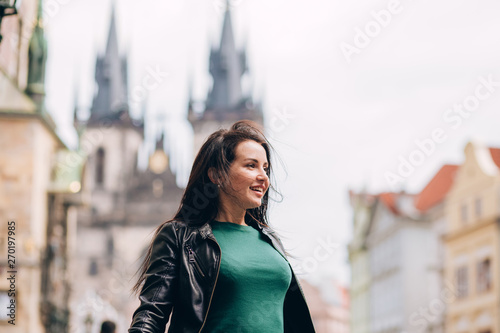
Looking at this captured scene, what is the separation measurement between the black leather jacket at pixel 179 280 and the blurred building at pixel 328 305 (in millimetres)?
79828

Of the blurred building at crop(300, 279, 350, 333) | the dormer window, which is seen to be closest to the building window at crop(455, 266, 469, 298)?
the dormer window

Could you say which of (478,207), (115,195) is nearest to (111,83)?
(115,195)

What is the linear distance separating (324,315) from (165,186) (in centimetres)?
2473

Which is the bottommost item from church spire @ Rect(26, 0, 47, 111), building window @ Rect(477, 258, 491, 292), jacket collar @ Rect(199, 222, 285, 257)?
building window @ Rect(477, 258, 491, 292)

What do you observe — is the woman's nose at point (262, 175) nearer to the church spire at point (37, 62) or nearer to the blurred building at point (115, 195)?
the church spire at point (37, 62)


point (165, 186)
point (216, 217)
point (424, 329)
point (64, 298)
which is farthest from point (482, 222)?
point (165, 186)

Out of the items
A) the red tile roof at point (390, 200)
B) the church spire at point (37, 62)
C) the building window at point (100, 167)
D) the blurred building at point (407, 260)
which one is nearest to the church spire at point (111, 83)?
the building window at point (100, 167)

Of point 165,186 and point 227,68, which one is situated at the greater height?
point 227,68

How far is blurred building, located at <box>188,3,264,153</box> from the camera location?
72938 mm

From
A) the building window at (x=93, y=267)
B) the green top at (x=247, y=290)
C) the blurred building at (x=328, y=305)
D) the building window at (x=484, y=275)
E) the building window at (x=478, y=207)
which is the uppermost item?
the green top at (x=247, y=290)

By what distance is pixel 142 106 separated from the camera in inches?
2918

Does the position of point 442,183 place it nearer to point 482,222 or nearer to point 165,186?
point 482,222

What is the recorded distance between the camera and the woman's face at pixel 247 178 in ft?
9.71

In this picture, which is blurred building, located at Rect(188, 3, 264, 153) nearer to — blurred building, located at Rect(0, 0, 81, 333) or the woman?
blurred building, located at Rect(0, 0, 81, 333)
